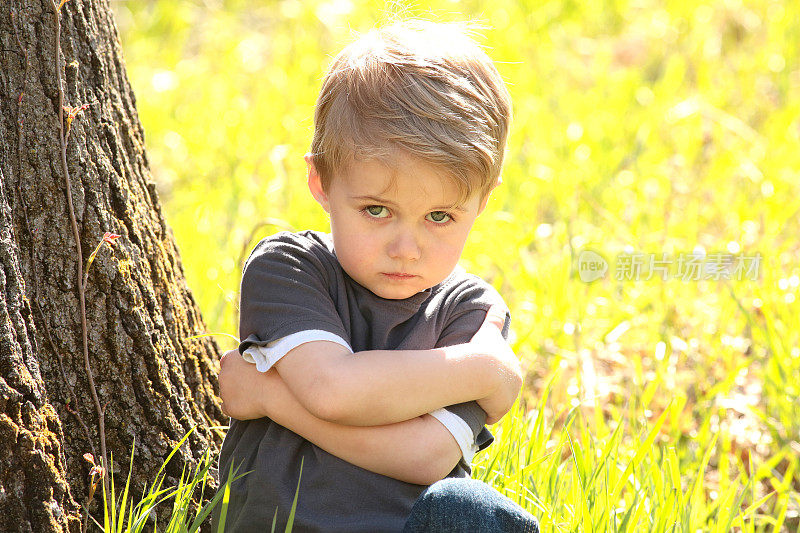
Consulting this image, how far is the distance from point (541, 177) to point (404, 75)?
2.24 meters

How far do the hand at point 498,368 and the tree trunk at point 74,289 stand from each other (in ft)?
2.06

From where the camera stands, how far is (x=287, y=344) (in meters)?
1.45

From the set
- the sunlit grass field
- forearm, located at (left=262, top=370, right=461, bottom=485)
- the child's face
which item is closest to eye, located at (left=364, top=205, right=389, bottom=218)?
the child's face

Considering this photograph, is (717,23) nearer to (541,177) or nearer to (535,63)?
(535,63)

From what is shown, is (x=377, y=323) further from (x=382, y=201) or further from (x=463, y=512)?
(x=463, y=512)

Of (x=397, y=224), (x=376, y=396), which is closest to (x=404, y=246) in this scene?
(x=397, y=224)

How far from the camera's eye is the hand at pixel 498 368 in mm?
1552

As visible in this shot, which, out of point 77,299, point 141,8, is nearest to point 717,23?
point 141,8

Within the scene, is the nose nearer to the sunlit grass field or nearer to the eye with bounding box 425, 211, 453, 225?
the eye with bounding box 425, 211, 453, 225

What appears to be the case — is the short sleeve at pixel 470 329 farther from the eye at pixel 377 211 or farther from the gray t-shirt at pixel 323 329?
the eye at pixel 377 211

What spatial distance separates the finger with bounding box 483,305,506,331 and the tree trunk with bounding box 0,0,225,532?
0.65 meters

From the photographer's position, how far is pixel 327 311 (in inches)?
58.9

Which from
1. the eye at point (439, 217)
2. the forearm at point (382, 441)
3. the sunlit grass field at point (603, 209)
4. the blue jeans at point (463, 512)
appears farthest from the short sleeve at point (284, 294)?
the sunlit grass field at point (603, 209)

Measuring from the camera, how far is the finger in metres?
1.63
